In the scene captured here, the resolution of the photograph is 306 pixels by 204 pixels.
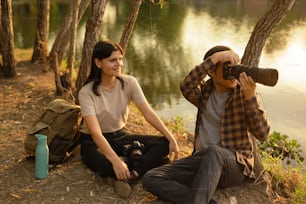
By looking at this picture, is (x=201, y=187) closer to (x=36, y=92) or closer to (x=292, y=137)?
(x=292, y=137)

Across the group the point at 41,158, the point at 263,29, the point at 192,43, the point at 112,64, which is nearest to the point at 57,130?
the point at 41,158

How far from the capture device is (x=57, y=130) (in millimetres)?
3145

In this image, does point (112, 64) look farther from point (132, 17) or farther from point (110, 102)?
point (132, 17)

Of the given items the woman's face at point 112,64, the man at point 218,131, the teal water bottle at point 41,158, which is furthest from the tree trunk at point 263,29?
the teal water bottle at point 41,158

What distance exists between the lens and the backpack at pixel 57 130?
10.3 feet

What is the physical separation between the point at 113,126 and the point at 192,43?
8.05 m

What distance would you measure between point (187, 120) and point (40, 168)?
3111 mm

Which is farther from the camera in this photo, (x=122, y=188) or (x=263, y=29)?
→ (x=263, y=29)

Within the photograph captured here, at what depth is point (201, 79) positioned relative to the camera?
2859 millimetres

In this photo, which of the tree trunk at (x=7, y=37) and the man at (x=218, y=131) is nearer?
the man at (x=218, y=131)

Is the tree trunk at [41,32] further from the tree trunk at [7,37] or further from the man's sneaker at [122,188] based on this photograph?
the man's sneaker at [122,188]

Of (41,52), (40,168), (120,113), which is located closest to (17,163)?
(40,168)

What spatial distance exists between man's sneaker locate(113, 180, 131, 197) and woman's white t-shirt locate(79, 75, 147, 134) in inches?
15.8

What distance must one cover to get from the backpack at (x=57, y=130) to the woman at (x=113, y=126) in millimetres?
135
